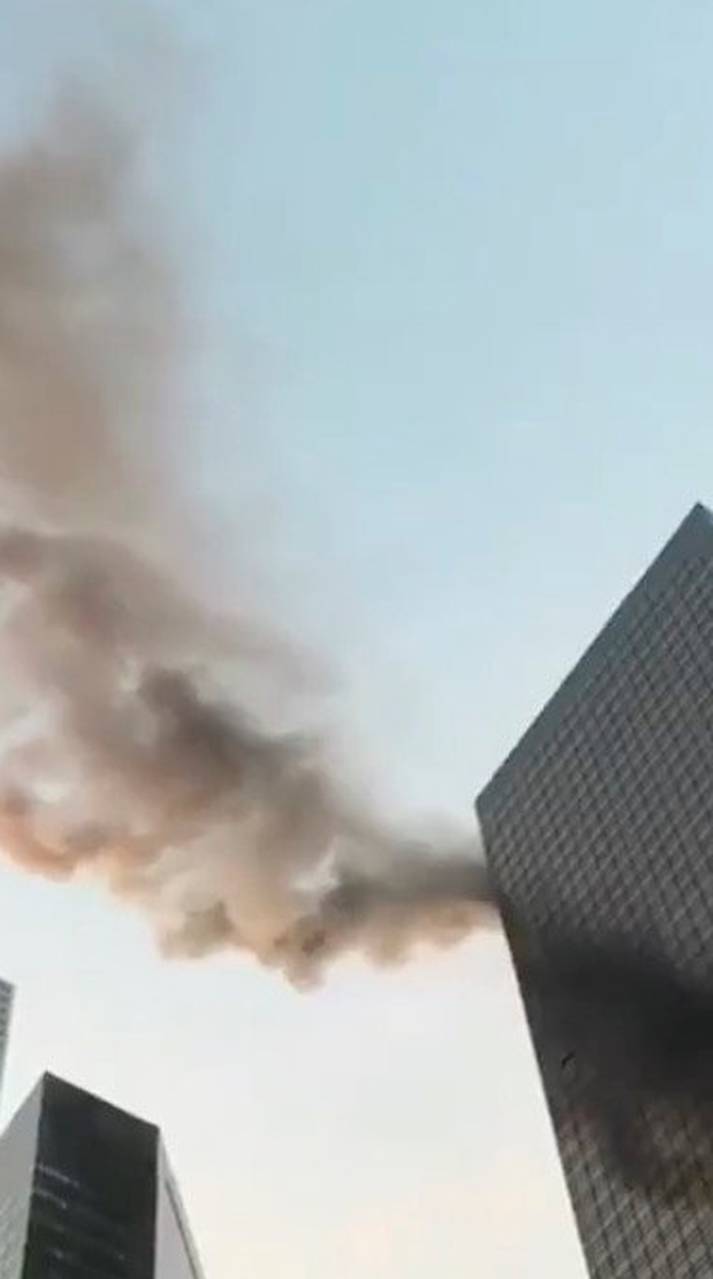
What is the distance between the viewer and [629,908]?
92.8 metres

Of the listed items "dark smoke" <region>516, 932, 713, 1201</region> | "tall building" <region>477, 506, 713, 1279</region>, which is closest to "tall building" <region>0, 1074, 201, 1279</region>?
"tall building" <region>477, 506, 713, 1279</region>

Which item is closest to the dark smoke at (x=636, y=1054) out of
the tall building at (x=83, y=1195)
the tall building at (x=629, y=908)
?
the tall building at (x=629, y=908)

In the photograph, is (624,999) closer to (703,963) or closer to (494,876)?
(703,963)

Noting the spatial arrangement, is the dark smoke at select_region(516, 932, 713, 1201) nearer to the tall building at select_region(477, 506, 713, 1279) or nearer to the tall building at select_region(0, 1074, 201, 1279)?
the tall building at select_region(477, 506, 713, 1279)

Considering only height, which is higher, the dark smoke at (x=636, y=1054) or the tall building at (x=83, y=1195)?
the tall building at (x=83, y=1195)

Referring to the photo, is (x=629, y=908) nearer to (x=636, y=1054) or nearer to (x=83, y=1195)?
(x=636, y=1054)

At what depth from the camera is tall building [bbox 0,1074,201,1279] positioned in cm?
12800

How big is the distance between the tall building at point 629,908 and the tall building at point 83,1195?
5401 cm

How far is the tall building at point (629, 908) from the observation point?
77812 millimetres

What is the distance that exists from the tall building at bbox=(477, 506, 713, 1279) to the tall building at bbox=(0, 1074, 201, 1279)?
5401 centimetres

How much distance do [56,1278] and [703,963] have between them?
70.1 meters

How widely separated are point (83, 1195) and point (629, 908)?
233 feet

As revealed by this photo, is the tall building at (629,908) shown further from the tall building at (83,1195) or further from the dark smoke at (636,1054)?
the tall building at (83,1195)

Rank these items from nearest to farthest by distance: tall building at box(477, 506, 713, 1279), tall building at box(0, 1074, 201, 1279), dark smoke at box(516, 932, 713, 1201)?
dark smoke at box(516, 932, 713, 1201) → tall building at box(477, 506, 713, 1279) → tall building at box(0, 1074, 201, 1279)
